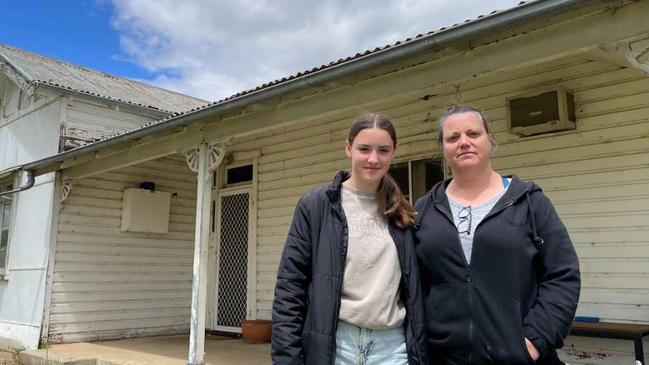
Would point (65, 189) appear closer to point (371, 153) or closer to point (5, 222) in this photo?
point (5, 222)

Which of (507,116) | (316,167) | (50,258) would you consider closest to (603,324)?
(507,116)

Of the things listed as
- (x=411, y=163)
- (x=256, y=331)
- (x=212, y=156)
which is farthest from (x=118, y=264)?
(x=411, y=163)

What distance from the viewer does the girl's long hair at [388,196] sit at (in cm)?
173

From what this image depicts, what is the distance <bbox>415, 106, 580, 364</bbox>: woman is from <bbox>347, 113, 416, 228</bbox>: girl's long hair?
77 millimetres

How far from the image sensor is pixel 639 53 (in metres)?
2.89

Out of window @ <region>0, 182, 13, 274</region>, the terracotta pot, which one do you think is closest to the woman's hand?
the terracotta pot

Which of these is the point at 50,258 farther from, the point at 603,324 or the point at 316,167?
the point at 603,324

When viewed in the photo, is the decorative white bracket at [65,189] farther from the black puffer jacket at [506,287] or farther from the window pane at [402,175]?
the black puffer jacket at [506,287]

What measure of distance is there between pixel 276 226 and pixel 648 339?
4.38 metres

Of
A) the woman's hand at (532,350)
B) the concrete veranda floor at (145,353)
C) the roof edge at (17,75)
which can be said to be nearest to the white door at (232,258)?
the concrete veranda floor at (145,353)

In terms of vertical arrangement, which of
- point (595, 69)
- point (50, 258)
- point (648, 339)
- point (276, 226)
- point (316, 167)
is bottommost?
point (648, 339)

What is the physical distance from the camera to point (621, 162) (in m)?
4.25

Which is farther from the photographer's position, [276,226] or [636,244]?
[276,226]

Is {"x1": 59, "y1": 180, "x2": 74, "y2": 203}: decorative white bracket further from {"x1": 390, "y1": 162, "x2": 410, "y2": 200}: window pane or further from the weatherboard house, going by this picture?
{"x1": 390, "y1": 162, "x2": 410, "y2": 200}: window pane
